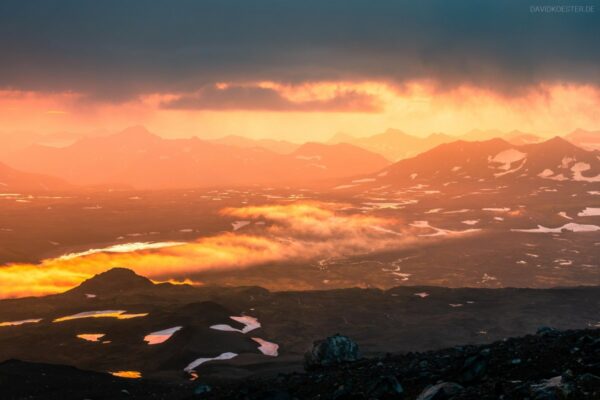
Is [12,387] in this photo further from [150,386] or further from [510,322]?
[510,322]

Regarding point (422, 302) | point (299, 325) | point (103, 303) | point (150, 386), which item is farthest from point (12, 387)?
point (422, 302)

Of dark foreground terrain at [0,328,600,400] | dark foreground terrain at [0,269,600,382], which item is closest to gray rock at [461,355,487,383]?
dark foreground terrain at [0,328,600,400]

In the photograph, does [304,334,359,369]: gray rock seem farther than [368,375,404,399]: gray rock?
Yes

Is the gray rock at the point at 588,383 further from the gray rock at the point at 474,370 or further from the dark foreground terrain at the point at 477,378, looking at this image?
the gray rock at the point at 474,370

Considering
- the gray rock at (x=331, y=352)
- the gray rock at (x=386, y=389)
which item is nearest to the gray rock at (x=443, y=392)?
the gray rock at (x=386, y=389)

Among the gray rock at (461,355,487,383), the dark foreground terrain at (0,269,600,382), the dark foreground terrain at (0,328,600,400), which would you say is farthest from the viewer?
the dark foreground terrain at (0,269,600,382)

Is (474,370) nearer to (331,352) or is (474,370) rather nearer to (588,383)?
(588,383)

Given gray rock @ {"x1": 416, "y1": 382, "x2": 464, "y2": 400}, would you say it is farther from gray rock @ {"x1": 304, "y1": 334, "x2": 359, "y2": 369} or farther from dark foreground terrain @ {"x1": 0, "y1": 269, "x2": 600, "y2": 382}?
dark foreground terrain @ {"x1": 0, "y1": 269, "x2": 600, "y2": 382}
